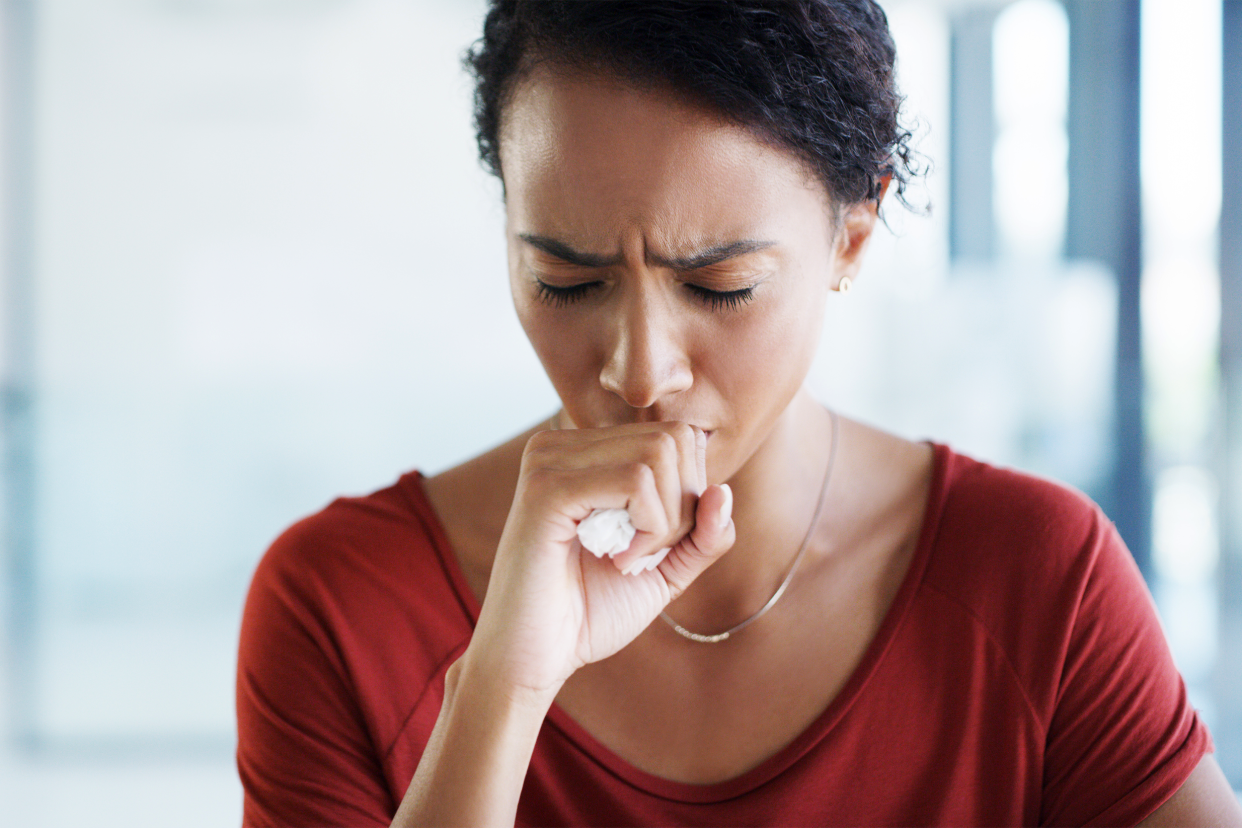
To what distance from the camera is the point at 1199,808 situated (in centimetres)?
99

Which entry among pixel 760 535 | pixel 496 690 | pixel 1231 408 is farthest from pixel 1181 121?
pixel 496 690

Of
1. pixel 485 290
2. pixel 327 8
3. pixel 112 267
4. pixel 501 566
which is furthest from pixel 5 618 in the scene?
pixel 501 566

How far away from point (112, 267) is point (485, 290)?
114 cm

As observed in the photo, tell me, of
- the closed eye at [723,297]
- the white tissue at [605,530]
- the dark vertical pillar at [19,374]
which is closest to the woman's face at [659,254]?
the closed eye at [723,297]

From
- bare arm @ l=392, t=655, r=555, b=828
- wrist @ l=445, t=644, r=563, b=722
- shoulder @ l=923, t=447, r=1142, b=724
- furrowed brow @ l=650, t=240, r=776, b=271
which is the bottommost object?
bare arm @ l=392, t=655, r=555, b=828

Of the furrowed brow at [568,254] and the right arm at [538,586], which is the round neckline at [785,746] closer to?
the right arm at [538,586]

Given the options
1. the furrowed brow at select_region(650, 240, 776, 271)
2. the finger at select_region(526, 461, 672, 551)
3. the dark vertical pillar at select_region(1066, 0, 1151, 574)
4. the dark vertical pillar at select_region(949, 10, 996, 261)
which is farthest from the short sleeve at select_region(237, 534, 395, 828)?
the dark vertical pillar at select_region(1066, 0, 1151, 574)

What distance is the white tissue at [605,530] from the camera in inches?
35.5

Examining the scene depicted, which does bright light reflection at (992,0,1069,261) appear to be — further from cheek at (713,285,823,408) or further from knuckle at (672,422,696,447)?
knuckle at (672,422,696,447)

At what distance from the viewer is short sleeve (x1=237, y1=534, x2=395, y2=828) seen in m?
1.06

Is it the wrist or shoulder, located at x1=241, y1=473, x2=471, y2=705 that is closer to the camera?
the wrist

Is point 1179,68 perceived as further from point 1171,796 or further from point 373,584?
point 373,584

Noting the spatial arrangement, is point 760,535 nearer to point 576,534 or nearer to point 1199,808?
point 576,534

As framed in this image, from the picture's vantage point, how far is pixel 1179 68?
2793mm
